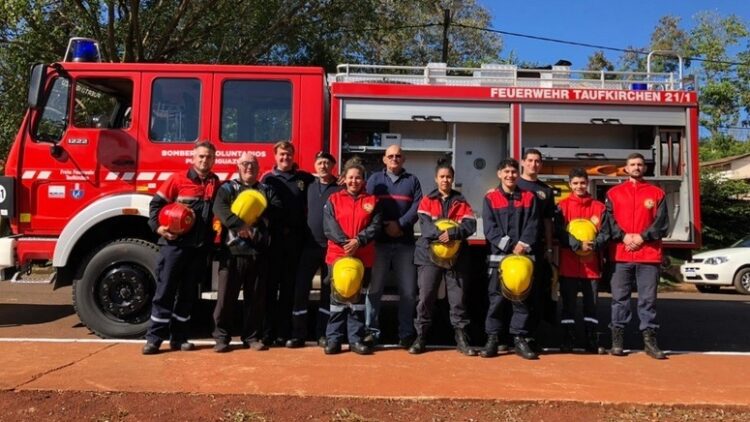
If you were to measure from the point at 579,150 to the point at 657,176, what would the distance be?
0.78 m

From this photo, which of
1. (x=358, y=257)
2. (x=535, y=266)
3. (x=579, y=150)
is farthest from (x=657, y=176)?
(x=358, y=257)

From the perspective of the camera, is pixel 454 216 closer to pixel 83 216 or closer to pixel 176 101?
pixel 176 101

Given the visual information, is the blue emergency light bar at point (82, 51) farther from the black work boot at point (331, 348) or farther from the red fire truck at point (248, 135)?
the black work boot at point (331, 348)

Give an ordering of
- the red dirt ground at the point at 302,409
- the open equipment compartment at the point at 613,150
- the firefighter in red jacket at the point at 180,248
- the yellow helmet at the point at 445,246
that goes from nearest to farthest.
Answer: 1. the red dirt ground at the point at 302,409
2. the yellow helmet at the point at 445,246
3. the firefighter in red jacket at the point at 180,248
4. the open equipment compartment at the point at 613,150

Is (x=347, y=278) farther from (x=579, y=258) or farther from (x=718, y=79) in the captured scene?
(x=718, y=79)

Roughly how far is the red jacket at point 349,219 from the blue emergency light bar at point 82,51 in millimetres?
3014

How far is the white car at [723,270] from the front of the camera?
40.3ft

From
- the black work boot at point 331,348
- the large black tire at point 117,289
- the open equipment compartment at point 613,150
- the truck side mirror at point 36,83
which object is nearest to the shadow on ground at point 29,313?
the large black tire at point 117,289

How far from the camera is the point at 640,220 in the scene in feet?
18.0

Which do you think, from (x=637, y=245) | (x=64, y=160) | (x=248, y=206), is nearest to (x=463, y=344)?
(x=637, y=245)

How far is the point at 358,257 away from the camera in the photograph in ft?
17.9

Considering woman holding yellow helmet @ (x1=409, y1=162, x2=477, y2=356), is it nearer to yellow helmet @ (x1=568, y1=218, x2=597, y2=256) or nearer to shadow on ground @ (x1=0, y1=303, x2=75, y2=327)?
yellow helmet @ (x1=568, y1=218, x2=597, y2=256)

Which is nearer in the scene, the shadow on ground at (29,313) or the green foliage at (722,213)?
the shadow on ground at (29,313)

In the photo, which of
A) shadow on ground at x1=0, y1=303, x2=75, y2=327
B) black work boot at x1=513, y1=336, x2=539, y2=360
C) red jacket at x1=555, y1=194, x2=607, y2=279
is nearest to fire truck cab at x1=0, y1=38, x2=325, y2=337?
shadow on ground at x1=0, y1=303, x2=75, y2=327
